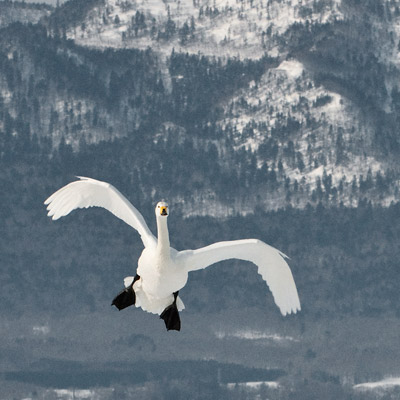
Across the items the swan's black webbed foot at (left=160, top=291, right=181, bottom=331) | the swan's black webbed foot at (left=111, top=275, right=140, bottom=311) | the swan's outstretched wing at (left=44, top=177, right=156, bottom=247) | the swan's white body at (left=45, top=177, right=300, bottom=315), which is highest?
the swan's outstretched wing at (left=44, top=177, right=156, bottom=247)

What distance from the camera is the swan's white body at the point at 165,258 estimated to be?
291ft

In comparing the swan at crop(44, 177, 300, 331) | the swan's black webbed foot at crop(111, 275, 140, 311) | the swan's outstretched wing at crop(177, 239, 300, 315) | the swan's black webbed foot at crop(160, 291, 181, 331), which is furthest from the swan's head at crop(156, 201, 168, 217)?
the swan's black webbed foot at crop(111, 275, 140, 311)

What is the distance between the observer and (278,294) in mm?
91188

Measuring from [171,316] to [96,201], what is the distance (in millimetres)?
7366

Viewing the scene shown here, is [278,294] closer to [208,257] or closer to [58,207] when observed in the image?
[208,257]

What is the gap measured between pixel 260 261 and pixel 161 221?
7.36 m

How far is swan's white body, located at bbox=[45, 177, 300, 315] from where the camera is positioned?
291ft

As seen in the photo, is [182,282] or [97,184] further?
[97,184]

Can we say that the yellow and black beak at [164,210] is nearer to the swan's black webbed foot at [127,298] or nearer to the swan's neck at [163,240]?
the swan's neck at [163,240]

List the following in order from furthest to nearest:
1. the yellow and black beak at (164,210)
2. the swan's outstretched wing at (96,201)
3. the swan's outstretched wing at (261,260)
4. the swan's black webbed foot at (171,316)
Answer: the swan's outstretched wing at (96,201), the swan's black webbed foot at (171,316), the swan's outstretched wing at (261,260), the yellow and black beak at (164,210)

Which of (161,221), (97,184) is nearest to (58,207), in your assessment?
(97,184)

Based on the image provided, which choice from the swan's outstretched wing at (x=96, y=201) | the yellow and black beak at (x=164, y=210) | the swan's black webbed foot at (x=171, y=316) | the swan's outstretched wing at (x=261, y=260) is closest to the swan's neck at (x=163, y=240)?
the yellow and black beak at (x=164, y=210)

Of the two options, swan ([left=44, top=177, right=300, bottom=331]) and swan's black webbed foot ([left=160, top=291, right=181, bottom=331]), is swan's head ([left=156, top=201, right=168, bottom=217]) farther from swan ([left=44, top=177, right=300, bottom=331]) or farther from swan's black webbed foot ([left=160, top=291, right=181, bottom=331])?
swan's black webbed foot ([left=160, top=291, right=181, bottom=331])

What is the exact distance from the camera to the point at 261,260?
3627 inches
